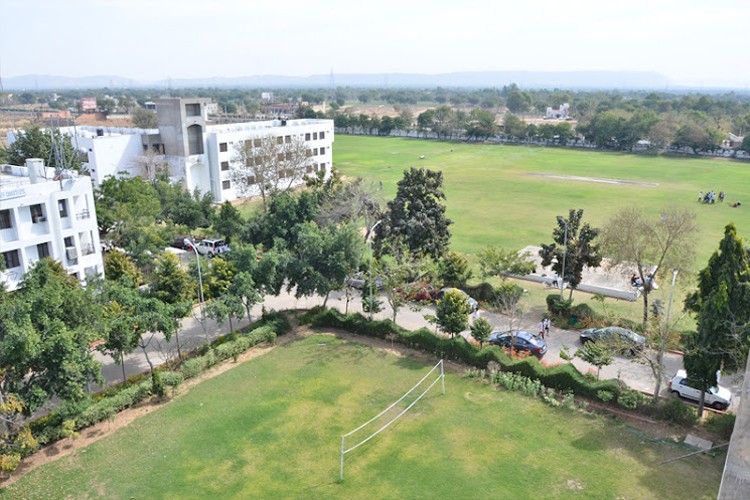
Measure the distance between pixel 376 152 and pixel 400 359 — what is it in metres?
81.3

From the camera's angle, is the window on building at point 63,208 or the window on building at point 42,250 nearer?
the window on building at point 42,250

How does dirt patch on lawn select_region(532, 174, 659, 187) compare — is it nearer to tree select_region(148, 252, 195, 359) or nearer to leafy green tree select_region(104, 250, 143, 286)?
leafy green tree select_region(104, 250, 143, 286)

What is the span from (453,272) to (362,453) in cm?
1636

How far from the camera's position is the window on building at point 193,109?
5883 centimetres

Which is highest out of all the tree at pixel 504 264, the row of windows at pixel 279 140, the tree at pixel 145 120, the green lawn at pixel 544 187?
the tree at pixel 145 120

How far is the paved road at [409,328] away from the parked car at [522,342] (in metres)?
0.60

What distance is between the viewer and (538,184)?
71.4 m

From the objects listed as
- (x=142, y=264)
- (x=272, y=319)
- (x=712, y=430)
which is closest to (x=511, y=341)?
(x=712, y=430)

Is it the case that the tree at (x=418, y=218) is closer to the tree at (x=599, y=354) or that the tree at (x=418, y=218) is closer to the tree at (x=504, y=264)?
the tree at (x=504, y=264)

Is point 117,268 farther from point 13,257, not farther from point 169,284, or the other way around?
point 169,284

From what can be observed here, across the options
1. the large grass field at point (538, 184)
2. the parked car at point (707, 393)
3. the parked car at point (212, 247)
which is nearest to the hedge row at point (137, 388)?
the parked car at point (212, 247)

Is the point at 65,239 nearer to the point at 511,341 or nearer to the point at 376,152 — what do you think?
the point at 511,341

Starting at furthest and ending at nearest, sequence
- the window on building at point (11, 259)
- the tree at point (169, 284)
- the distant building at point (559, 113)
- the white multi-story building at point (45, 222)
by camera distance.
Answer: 1. the distant building at point (559, 113)
2. the window on building at point (11, 259)
3. the white multi-story building at point (45, 222)
4. the tree at point (169, 284)

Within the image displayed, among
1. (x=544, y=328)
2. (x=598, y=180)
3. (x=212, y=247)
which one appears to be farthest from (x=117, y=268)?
(x=598, y=180)
